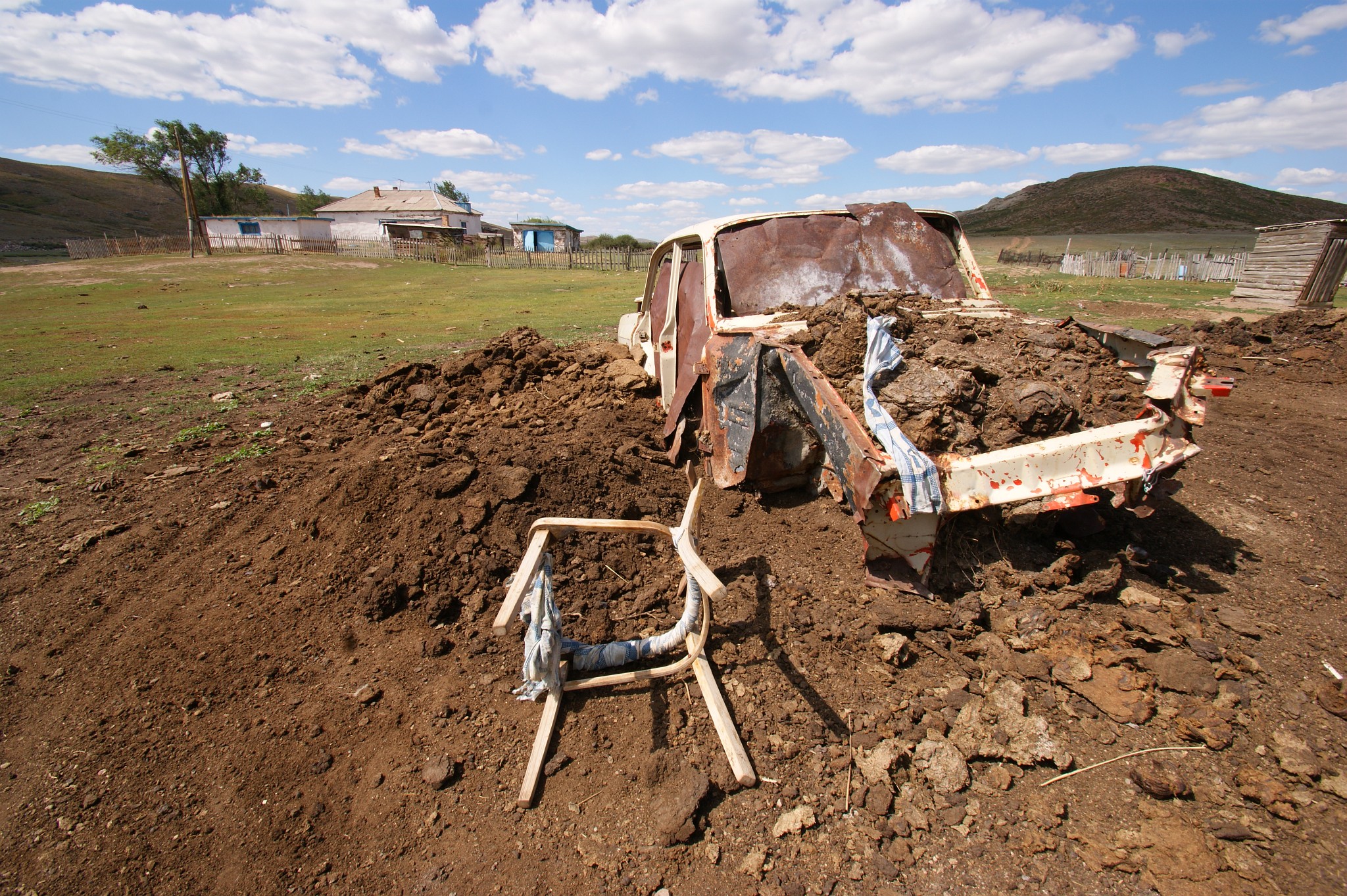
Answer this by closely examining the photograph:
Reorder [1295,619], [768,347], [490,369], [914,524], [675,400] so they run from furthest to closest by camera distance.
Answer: [490,369]
[675,400]
[768,347]
[1295,619]
[914,524]

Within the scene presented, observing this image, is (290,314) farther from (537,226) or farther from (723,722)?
(537,226)

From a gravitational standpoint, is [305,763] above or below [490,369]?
below

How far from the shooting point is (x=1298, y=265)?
1600 cm

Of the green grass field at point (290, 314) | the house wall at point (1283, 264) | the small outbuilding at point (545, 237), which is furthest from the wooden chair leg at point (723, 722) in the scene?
the small outbuilding at point (545, 237)

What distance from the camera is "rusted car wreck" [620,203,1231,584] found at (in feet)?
7.96

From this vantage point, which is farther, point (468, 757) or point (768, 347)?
point (768, 347)

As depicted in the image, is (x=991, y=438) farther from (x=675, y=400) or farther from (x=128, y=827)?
(x=128, y=827)

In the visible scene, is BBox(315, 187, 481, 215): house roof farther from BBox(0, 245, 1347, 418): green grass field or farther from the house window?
BBox(0, 245, 1347, 418): green grass field

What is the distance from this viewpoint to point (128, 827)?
6.75 ft

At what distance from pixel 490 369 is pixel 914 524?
15.9 ft

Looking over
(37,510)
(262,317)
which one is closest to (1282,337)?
(37,510)

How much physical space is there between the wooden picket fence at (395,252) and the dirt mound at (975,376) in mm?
29537

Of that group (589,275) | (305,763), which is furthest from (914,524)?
(589,275)

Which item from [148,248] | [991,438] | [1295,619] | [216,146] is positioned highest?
[216,146]
